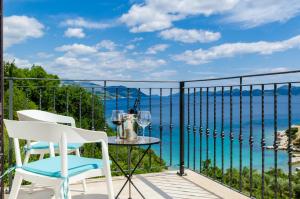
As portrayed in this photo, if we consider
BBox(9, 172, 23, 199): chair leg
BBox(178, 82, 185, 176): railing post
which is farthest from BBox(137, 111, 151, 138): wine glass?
BBox(178, 82, 185, 176): railing post

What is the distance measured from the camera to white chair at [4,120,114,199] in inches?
77.7

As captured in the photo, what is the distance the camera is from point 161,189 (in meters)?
3.60

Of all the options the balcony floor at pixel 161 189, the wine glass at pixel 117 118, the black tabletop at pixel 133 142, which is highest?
the wine glass at pixel 117 118

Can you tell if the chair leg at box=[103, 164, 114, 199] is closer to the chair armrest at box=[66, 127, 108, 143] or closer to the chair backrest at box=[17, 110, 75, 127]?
the chair armrest at box=[66, 127, 108, 143]

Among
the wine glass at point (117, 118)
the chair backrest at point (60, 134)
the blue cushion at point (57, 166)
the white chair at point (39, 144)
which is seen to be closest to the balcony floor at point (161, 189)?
the white chair at point (39, 144)

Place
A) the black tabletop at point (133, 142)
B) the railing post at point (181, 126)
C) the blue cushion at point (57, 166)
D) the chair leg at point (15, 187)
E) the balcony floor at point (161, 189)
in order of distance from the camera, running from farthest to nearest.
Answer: the railing post at point (181, 126)
the balcony floor at point (161, 189)
the black tabletop at point (133, 142)
the chair leg at point (15, 187)
the blue cushion at point (57, 166)

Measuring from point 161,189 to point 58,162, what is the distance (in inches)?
59.1

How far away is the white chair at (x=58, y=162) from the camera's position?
197 centimetres

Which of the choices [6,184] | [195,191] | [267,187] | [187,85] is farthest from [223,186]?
[267,187]

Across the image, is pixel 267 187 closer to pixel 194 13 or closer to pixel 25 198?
pixel 25 198

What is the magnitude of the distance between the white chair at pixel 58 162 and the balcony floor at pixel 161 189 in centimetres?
112

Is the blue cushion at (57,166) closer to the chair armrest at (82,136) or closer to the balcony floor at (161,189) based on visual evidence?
the chair armrest at (82,136)

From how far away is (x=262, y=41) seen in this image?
39.9 m

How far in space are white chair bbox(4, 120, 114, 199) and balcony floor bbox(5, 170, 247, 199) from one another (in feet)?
3.67
